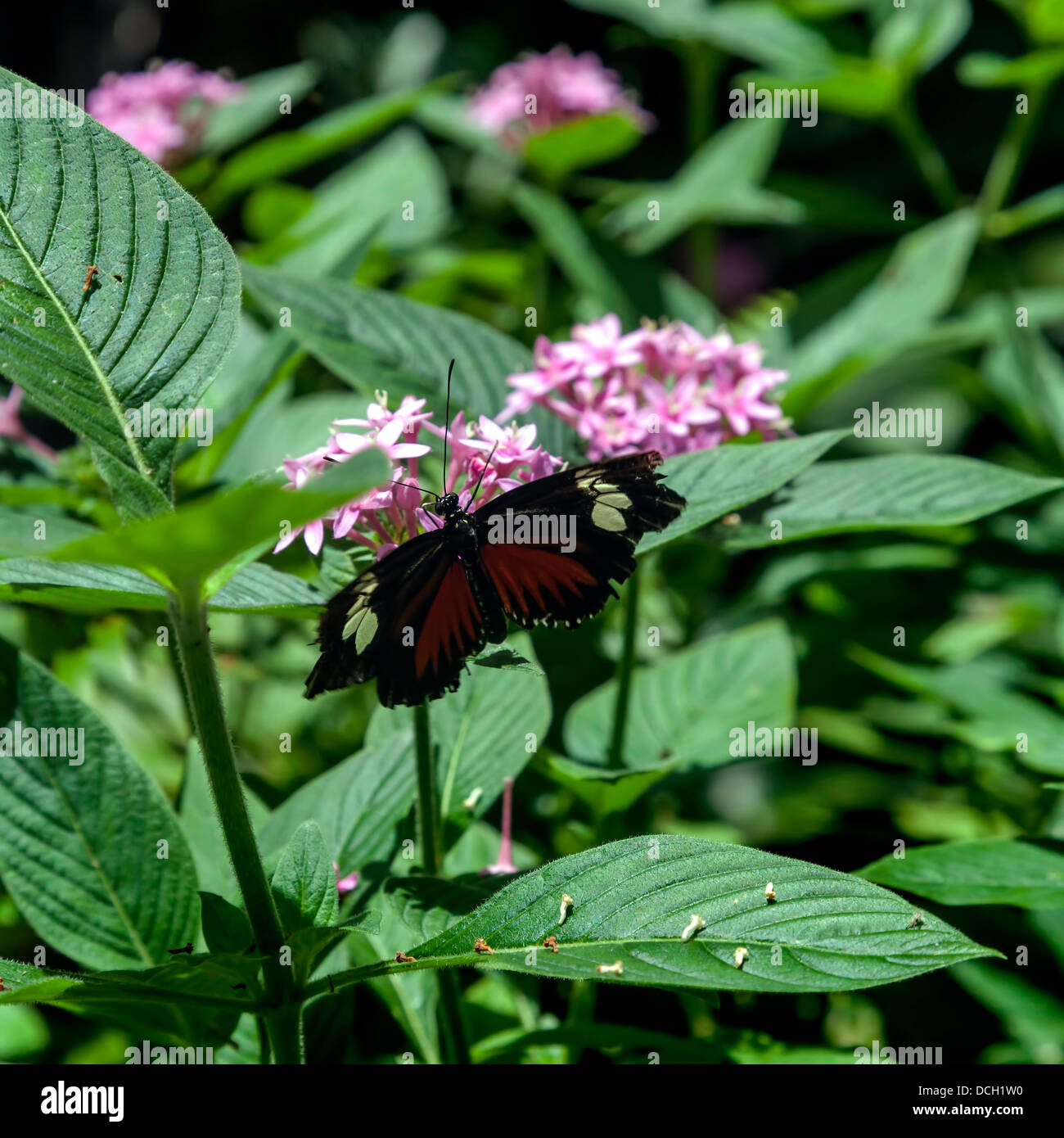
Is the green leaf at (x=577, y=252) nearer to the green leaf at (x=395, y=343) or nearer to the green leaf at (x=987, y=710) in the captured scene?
the green leaf at (x=395, y=343)

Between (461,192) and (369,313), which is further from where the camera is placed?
(461,192)

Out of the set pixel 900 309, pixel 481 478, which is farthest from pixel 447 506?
pixel 900 309

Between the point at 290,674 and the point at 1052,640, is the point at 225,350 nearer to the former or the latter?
the point at 290,674

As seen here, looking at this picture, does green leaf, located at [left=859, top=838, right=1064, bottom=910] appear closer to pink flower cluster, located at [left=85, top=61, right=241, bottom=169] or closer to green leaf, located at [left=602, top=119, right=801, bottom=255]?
green leaf, located at [left=602, top=119, right=801, bottom=255]

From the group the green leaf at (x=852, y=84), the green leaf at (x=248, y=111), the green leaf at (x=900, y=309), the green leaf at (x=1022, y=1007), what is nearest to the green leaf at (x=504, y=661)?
the green leaf at (x=1022, y=1007)

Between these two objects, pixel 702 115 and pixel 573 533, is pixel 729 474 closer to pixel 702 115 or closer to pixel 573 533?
pixel 573 533

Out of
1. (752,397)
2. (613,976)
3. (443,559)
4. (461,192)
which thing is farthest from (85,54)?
(613,976)
